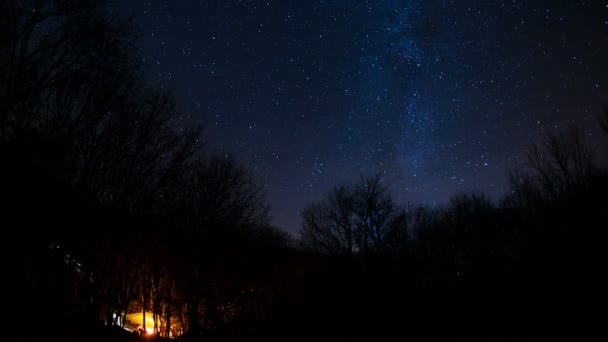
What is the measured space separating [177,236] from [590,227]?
18958 millimetres

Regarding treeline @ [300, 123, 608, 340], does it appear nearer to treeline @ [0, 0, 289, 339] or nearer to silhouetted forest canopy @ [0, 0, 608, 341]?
silhouetted forest canopy @ [0, 0, 608, 341]

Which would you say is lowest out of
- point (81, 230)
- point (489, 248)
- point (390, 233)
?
point (489, 248)

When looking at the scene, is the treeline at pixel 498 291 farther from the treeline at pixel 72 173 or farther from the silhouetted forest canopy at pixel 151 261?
the treeline at pixel 72 173

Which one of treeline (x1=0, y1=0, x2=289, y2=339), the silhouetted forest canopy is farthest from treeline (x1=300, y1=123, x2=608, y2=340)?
treeline (x1=0, y1=0, x2=289, y2=339)

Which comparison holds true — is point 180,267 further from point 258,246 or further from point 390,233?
point 390,233

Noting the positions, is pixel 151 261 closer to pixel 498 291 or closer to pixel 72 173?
pixel 72 173

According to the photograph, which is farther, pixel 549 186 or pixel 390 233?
pixel 390 233

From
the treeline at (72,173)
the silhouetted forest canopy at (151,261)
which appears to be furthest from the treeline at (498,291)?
the treeline at (72,173)

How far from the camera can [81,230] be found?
9148mm

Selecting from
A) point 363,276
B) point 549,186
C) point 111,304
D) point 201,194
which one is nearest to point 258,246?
point 201,194

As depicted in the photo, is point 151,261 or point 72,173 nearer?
point 72,173

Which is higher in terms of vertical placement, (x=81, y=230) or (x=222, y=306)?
(x=81, y=230)

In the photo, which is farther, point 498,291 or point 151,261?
point 151,261

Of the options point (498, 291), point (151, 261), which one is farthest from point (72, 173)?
point (498, 291)
